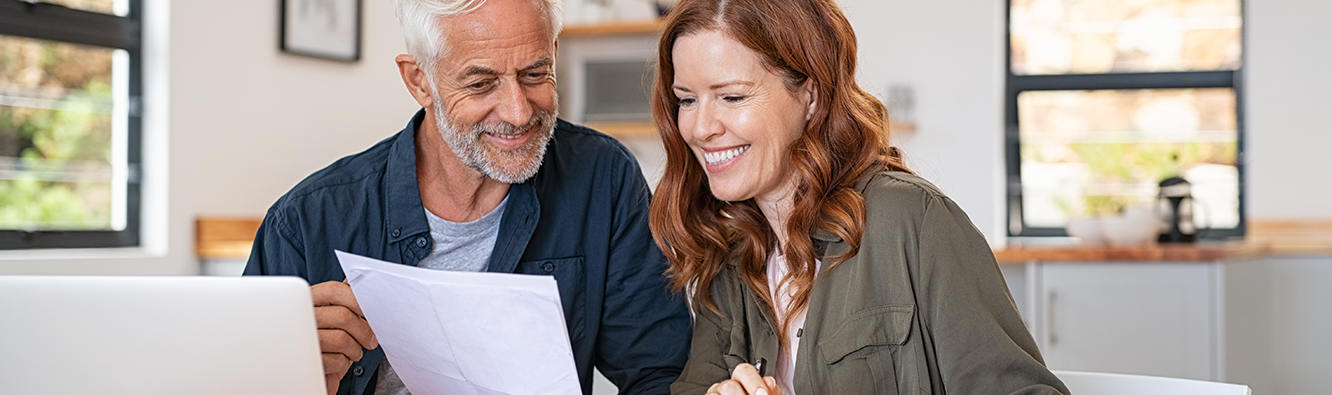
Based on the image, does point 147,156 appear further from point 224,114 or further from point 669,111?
point 669,111

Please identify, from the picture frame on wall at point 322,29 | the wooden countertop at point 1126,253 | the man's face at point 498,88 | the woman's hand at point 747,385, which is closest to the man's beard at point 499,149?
the man's face at point 498,88

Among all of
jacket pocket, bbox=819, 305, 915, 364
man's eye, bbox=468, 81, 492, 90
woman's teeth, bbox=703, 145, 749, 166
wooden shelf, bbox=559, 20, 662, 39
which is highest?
wooden shelf, bbox=559, 20, 662, 39

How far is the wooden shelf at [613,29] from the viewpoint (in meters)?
4.66

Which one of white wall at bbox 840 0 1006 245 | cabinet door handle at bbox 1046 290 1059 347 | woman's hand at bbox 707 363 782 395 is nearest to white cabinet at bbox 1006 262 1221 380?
cabinet door handle at bbox 1046 290 1059 347

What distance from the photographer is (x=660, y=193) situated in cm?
145

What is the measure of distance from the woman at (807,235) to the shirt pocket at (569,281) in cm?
15

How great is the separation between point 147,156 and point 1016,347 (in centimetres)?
287

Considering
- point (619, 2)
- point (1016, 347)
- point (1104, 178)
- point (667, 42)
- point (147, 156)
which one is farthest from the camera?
point (619, 2)

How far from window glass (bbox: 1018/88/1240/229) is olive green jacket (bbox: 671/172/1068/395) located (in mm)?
3673

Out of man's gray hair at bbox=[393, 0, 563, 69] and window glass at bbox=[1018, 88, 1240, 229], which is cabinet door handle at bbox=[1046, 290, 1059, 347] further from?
man's gray hair at bbox=[393, 0, 563, 69]

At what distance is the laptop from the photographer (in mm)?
768

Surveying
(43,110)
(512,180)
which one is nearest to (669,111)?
(512,180)

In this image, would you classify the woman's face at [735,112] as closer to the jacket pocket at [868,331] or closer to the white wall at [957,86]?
the jacket pocket at [868,331]

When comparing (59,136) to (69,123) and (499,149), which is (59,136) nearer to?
(69,123)
